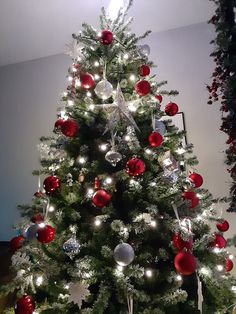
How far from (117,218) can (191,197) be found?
0.32m

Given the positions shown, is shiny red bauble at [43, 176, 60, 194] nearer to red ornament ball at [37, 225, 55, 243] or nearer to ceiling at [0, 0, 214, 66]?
red ornament ball at [37, 225, 55, 243]

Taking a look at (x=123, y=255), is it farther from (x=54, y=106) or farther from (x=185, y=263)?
(x=54, y=106)

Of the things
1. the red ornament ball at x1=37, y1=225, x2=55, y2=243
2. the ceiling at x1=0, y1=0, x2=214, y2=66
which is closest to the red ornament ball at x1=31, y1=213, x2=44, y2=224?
the red ornament ball at x1=37, y1=225, x2=55, y2=243

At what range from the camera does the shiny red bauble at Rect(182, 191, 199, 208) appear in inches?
47.2

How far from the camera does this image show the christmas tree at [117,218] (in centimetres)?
101

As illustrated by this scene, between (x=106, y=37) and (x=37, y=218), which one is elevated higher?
(x=106, y=37)

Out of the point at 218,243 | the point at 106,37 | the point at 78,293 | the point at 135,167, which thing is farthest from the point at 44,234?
the point at 106,37

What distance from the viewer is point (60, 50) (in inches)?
104

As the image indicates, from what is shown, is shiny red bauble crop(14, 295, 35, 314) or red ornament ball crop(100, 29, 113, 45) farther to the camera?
red ornament ball crop(100, 29, 113, 45)

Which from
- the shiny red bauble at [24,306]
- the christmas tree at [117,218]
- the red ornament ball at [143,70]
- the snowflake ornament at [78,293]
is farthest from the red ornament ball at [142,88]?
the shiny red bauble at [24,306]

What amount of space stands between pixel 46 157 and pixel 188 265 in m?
0.79

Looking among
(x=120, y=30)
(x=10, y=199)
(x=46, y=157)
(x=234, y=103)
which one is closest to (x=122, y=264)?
(x=46, y=157)

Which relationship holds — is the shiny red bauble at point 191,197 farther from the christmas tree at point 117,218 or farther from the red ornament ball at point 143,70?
the red ornament ball at point 143,70

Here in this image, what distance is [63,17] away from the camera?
220cm
